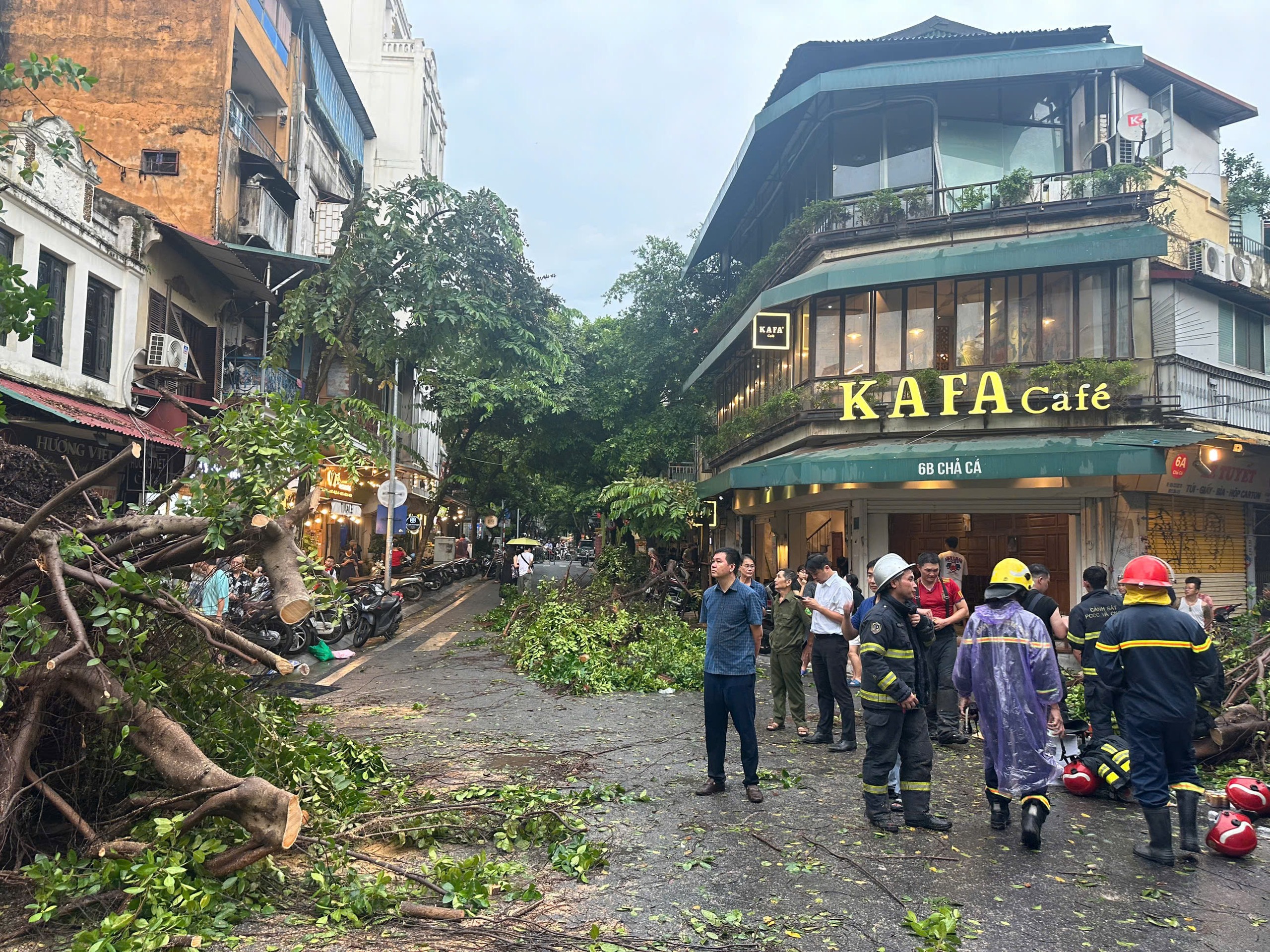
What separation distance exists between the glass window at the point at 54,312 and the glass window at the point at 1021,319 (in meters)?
16.9

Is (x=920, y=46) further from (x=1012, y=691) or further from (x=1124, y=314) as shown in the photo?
(x=1012, y=691)

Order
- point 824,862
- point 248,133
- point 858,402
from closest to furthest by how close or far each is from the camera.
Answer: point 824,862, point 858,402, point 248,133

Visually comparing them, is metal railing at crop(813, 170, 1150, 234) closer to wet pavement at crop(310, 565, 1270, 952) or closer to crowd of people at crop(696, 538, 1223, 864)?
crowd of people at crop(696, 538, 1223, 864)

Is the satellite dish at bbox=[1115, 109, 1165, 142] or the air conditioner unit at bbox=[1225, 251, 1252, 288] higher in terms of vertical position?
the satellite dish at bbox=[1115, 109, 1165, 142]

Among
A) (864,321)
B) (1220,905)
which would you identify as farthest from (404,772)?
(864,321)

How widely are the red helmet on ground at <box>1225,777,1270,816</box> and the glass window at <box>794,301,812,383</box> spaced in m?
12.7

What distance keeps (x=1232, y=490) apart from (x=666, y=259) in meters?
17.1

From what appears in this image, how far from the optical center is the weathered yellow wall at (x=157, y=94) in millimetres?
17438

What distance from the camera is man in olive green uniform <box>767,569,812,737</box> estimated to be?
27.5 ft

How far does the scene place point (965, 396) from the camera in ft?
52.3

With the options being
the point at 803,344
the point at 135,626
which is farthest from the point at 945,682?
the point at 803,344

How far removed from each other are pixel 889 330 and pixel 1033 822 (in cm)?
1320

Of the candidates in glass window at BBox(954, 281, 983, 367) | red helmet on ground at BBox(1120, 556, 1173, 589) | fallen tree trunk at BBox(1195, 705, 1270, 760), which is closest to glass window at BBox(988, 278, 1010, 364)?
glass window at BBox(954, 281, 983, 367)

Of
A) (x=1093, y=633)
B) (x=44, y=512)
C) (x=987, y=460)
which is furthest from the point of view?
(x=987, y=460)
